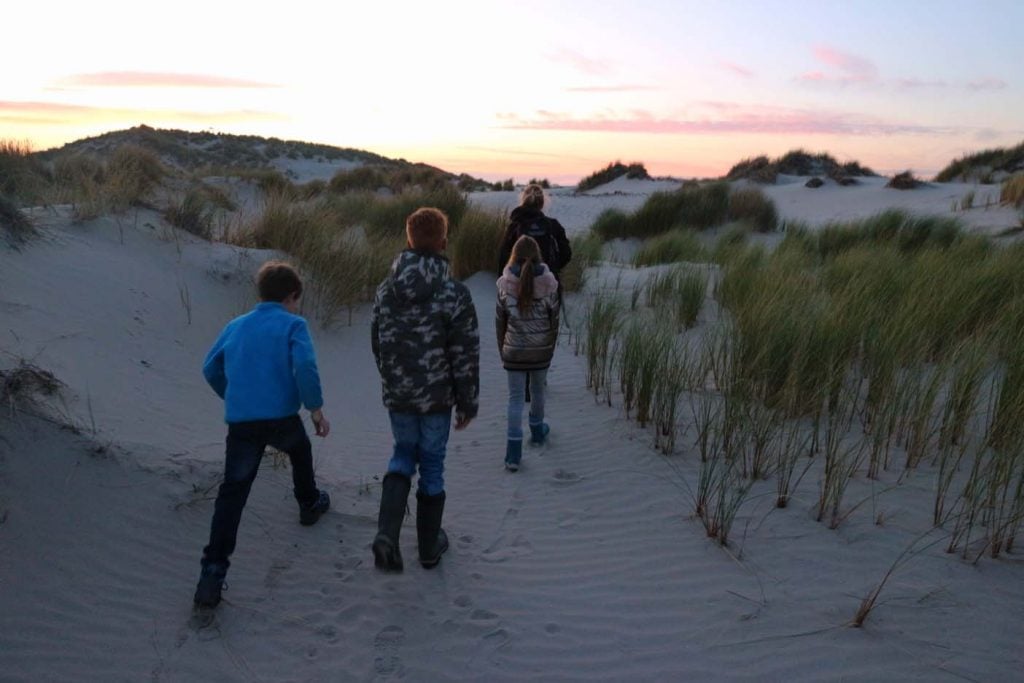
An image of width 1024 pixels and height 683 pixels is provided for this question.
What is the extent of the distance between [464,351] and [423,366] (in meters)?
0.22

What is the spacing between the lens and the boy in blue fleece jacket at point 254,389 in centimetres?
330

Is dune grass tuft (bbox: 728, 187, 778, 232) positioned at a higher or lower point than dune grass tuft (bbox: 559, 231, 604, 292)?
higher

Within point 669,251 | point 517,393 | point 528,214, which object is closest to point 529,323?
point 517,393

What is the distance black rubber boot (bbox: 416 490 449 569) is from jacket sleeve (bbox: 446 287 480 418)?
49cm

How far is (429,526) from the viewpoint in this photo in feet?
12.3

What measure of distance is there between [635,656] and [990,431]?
2.64 meters

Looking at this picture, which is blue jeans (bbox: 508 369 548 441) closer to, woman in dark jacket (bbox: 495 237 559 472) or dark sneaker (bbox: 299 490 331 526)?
woman in dark jacket (bbox: 495 237 559 472)

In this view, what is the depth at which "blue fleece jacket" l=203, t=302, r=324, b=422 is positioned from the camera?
10.8ft

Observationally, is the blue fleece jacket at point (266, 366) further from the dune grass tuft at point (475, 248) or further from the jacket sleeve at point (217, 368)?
the dune grass tuft at point (475, 248)

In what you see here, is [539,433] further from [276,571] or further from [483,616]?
[276,571]

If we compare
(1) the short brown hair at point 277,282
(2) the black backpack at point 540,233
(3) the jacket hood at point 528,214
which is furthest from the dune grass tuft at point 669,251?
(1) the short brown hair at point 277,282

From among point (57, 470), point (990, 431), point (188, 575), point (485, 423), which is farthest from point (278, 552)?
point (990, 431)

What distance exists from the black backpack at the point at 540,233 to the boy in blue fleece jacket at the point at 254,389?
10.2 ft

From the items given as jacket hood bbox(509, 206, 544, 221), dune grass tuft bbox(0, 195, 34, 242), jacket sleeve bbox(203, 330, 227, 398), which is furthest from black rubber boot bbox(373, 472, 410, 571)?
dune grass tuft bbox(0, 195, 34, 242)
